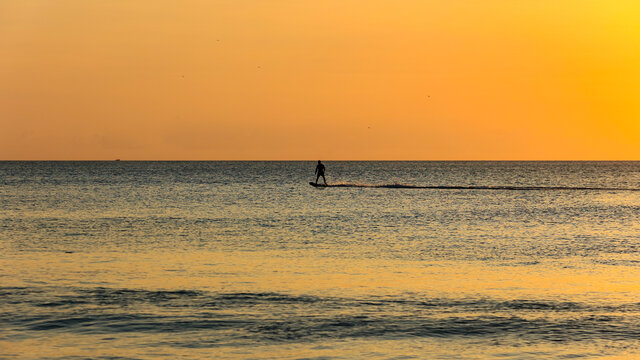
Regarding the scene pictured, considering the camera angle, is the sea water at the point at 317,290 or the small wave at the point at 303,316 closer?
the sea water at the point at 317,290

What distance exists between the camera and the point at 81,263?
1123 inches

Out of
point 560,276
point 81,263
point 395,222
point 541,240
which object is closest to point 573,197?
point 395,222

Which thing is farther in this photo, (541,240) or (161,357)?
(541,240)

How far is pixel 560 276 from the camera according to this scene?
2597cm

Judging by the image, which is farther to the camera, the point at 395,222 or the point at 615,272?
the point at 395,222

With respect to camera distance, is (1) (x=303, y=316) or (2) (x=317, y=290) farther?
(2) (x=317, y=290)

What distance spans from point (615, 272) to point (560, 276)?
6.72 feet

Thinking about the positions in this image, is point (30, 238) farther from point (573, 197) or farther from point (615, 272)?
point (573, 197)

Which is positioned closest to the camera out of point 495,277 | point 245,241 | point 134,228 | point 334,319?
point 334,319

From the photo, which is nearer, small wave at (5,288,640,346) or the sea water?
the sea water

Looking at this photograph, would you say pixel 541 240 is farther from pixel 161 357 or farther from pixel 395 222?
pixel 161 357

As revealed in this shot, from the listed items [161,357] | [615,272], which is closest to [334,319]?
[161,357]

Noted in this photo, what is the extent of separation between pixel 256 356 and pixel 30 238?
78.9 ft

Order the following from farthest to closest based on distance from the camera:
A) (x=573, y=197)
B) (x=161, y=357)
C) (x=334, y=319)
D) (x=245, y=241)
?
(x=573, y=197) → (x=245, y=241) → (x=334, y=319) → (x=161, y=357)
